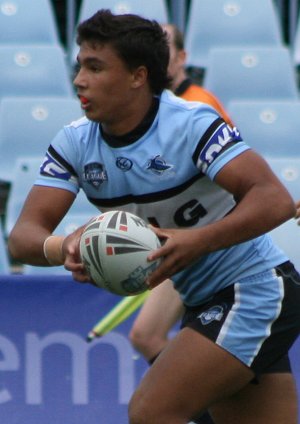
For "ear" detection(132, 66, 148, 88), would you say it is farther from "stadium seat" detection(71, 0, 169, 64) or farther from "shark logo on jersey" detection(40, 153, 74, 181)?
"stadium seat" detection(71, 0, 169, 64)

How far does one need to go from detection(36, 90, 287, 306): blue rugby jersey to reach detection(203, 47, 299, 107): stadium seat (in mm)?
3504

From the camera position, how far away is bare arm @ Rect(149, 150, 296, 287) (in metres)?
3.21

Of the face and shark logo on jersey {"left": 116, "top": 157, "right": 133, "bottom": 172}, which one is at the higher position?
the face

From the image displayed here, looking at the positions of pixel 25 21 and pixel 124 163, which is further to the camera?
pixel 25 21

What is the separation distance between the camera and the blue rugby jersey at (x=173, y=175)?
3.39 m

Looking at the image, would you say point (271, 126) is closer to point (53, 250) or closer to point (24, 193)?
point (24, 193)

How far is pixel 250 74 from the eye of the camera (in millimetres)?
7129

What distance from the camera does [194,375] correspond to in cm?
340

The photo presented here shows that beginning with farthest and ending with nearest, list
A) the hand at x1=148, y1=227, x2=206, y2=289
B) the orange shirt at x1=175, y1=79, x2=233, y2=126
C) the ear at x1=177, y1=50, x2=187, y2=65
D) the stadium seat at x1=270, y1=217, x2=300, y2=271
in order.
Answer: the stadium seat at x1=270, y1=217, x2=300, y2=271, the ear at x1=177, y1=50, x2=187, y2=65, the orange shirt at x1=175, y1=79, x2=233, y2=126, the hand at x1=148, y1=227, x2=206, y2=289

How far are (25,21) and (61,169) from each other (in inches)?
160

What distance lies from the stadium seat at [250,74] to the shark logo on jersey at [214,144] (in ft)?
12.1

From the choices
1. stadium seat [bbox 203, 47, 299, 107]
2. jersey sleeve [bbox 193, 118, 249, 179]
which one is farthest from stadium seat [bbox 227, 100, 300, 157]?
jersey sleeve [bbox 193, 118, 249, 179]

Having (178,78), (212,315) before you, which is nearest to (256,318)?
(212,315)

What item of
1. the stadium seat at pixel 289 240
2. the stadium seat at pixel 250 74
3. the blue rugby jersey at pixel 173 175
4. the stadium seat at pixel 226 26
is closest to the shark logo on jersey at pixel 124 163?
the blue rugby jersey at pixel 173 175
